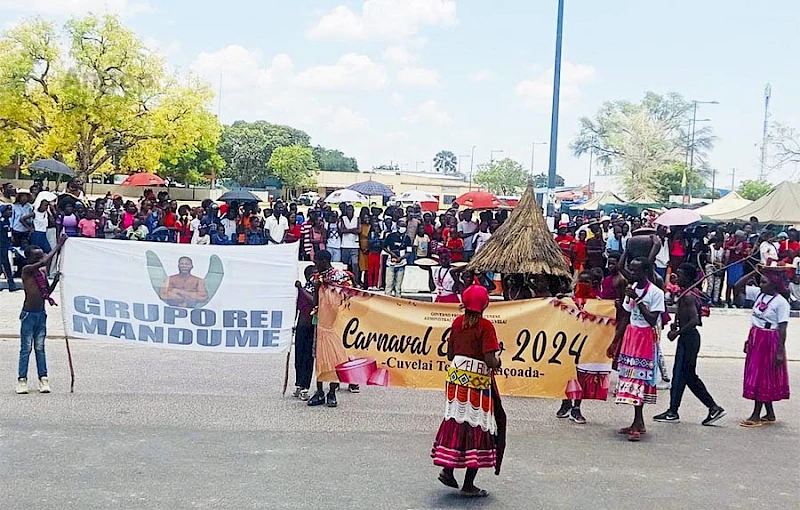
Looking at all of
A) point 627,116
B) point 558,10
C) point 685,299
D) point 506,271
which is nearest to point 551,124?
point 558,10

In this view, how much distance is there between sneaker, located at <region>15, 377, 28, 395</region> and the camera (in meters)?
9.12

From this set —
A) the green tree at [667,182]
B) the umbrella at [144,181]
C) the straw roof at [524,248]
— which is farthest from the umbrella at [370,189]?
the green tree at [667,182]

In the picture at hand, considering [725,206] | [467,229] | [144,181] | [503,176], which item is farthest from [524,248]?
[503,176]

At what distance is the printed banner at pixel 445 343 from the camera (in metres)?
9.03

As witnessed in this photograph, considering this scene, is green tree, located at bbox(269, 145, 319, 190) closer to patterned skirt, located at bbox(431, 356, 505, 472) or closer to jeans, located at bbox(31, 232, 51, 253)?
jeans, located at bbox(31, 232, 51, 253)

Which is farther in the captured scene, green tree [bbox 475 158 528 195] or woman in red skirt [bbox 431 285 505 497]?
green tree [bbox 475 158 528 195]

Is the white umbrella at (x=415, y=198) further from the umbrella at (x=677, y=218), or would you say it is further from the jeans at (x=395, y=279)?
the umbrella at (x=677, y=218)

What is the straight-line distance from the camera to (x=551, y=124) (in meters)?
20.7

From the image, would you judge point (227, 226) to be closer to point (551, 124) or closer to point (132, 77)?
point (551, 124)

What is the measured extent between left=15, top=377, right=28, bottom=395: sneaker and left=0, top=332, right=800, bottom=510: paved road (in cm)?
14

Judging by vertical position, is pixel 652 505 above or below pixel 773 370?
below

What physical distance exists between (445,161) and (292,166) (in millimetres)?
88572

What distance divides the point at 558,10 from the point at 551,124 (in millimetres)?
2451

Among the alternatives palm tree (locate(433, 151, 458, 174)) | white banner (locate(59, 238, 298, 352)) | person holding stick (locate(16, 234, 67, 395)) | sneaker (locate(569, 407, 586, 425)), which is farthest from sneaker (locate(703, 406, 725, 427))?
palm tree (locate(433, 151, 458, 174))
